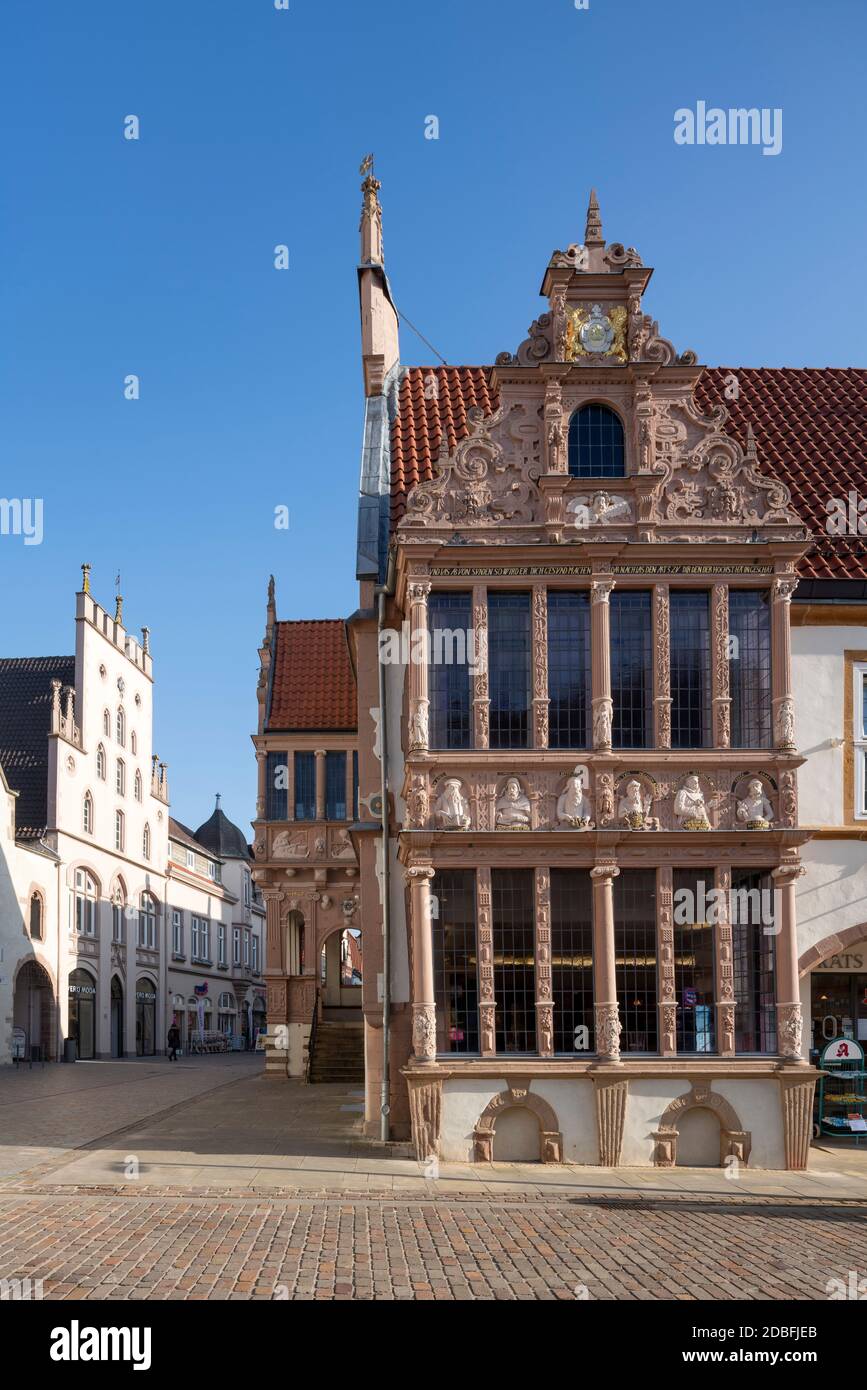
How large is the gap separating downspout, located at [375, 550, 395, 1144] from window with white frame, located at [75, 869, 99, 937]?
41024 mm

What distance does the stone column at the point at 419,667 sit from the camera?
66.0 ft

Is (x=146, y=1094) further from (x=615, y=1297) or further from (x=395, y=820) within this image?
(x=615, y=1297)

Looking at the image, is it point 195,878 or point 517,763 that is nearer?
point 517,763

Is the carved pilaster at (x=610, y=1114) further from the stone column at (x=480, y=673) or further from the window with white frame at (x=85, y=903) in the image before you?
the window with white frame at (x=85, y=903)

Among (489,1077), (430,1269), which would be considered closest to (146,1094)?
(489,1077)

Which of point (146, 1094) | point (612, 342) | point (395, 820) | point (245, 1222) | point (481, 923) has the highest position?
point (612, 342)

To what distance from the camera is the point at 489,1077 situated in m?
19.5

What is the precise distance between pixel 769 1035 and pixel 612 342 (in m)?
9.86

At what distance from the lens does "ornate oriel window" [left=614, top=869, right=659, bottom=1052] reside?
65.1ft

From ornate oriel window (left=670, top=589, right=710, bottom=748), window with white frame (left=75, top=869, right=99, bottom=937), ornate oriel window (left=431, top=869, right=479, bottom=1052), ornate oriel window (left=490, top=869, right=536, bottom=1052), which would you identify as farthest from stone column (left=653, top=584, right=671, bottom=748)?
window with white frame (left=75, top=869, right=99, bottom=937)

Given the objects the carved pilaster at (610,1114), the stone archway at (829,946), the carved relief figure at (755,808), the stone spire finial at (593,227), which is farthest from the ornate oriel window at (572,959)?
the stone spire finial at (593,227)

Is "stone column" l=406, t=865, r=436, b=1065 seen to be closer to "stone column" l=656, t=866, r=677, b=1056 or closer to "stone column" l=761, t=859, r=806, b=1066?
"stone column" l=656, t=866, r=677, b=1056

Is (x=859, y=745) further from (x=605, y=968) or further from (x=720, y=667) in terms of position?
(x=605, y=968)
